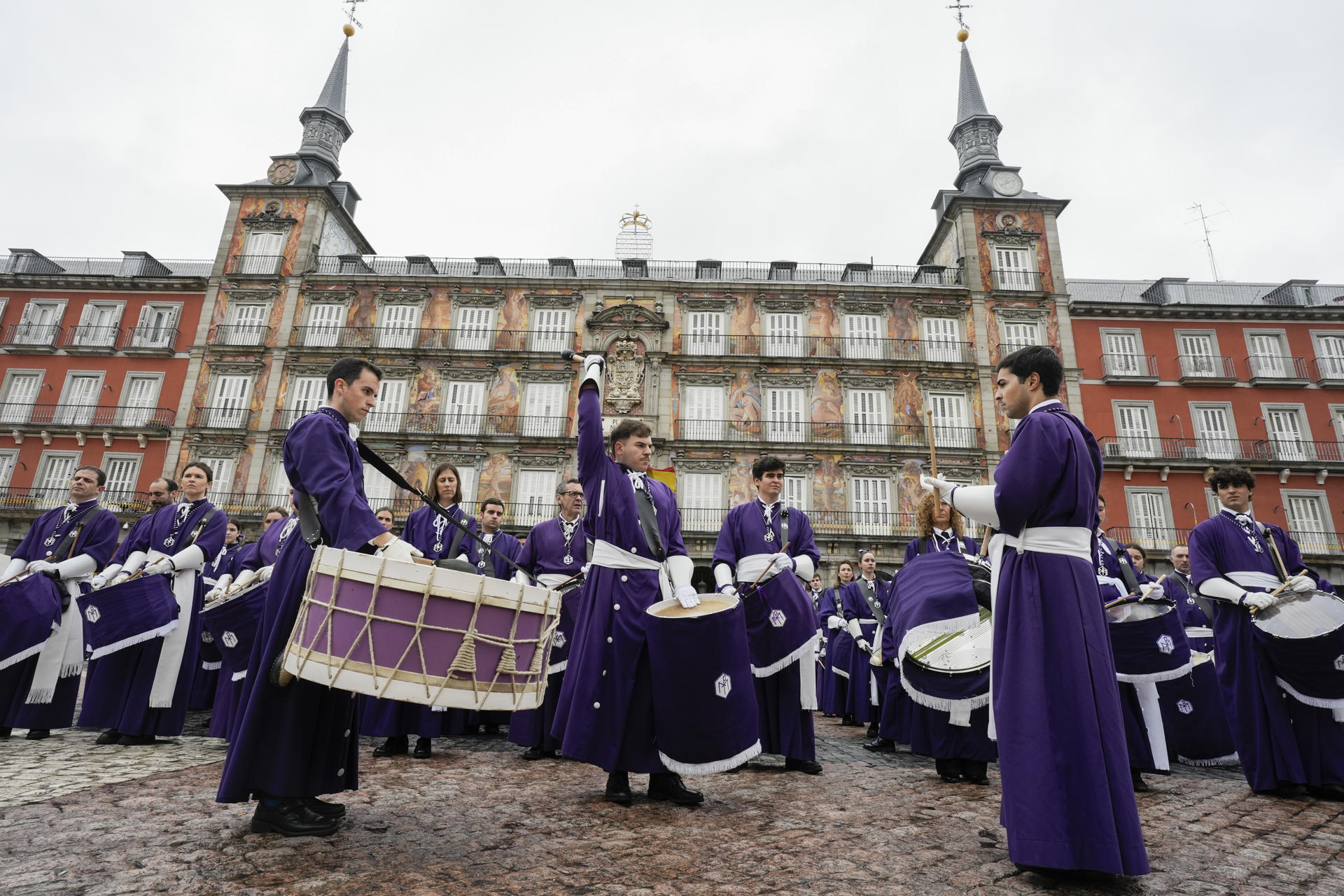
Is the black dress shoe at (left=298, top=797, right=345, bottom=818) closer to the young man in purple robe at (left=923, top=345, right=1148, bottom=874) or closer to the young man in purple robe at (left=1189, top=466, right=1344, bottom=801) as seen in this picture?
the young man in purple robe at (left=923, top=345, right=1148, bottom=874)

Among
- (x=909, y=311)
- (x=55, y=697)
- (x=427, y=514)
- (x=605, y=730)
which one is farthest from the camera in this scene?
(x=909, y=311)

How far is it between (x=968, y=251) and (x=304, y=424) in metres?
31.4

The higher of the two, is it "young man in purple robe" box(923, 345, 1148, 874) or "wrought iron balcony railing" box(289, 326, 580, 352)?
"wrought iron balcony railing" box(289, 326, 580, 352)

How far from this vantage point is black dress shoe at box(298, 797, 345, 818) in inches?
124

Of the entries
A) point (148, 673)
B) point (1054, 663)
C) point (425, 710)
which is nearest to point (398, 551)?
point (1054, 663)

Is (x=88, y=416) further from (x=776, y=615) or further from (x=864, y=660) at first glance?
(x=776, y=615)

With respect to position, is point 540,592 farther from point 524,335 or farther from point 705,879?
point 524,335

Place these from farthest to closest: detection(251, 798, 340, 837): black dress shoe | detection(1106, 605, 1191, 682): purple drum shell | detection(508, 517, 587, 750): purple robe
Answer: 1. detection(508, 517, 587, 750): purple robe
2. detection(1106, 605, 1191, 682): purple drum shell
3. detection(251, 798, 340, 837): black dress shoe

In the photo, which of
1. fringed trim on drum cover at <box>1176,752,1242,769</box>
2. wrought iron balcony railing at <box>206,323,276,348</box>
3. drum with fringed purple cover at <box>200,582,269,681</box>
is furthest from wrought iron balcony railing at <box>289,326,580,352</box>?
fringed trim on drum cover at <box>1176,752,1242,769</box>

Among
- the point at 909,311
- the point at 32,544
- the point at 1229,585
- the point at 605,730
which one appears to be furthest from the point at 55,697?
the point at 909,311

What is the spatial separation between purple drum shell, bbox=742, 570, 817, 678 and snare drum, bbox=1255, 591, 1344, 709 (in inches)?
120

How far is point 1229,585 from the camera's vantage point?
5.23 m

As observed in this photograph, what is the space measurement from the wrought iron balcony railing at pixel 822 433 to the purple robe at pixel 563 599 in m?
21.2

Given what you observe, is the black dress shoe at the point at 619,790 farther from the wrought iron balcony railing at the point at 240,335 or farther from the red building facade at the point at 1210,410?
the wrought iron balcony railing at the point at 240,335
